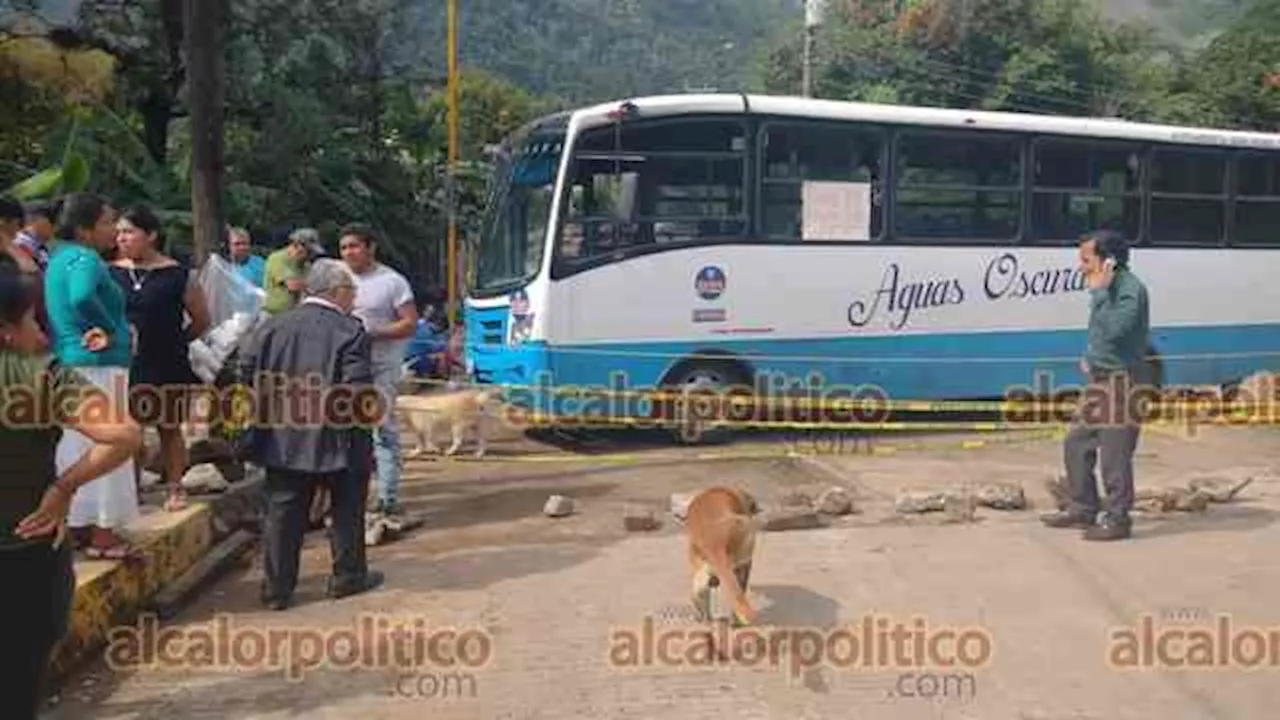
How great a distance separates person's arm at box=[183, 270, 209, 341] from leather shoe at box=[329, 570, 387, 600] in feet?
5.70

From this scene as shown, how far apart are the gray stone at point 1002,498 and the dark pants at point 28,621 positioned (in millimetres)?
5843

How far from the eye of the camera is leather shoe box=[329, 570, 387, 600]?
6.01 meters

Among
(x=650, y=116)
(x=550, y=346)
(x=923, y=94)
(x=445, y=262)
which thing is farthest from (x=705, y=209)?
(x=923, y=94)

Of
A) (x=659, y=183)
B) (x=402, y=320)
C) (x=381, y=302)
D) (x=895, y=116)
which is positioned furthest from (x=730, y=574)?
(x=895, y=116)

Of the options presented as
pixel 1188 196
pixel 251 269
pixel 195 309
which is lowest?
pixel 195 309

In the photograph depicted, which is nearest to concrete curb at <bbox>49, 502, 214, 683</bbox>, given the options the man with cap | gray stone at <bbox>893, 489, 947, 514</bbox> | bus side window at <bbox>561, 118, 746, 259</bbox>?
the man with cap

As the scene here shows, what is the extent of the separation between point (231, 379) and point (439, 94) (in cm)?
2307

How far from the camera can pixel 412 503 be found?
8.39m

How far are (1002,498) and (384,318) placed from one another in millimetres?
3972

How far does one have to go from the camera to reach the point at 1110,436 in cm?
707

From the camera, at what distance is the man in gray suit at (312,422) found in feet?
19.0

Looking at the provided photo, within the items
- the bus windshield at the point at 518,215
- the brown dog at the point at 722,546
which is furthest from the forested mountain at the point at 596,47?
the brown dog at the point at 722,546

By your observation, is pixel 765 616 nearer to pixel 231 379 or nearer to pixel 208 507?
pixel 208 507

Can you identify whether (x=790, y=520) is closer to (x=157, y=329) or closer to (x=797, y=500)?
(x=797, y=500)
